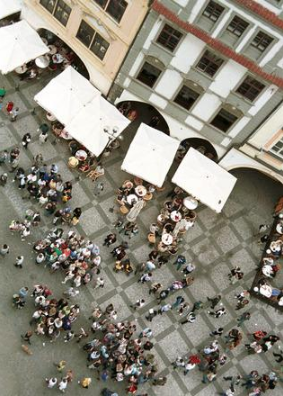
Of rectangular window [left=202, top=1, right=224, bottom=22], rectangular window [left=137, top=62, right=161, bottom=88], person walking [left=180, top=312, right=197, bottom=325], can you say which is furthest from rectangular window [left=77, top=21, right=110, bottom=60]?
person walking [left=180, top=312, right=197, bottom=325]

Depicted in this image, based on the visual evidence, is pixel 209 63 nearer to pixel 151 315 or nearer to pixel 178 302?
pixel 178 302

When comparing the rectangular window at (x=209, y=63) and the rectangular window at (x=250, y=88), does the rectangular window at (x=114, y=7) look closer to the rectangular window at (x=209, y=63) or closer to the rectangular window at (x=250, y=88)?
the rectangular window at (x=209, y=63)

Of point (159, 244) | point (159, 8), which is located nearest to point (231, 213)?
point (159, 244)

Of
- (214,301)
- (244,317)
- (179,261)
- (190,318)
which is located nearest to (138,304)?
(190,318)

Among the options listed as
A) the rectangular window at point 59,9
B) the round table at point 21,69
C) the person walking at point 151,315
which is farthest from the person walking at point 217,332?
the rectangular window at point 59,9

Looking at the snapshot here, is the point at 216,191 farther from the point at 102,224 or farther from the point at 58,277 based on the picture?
the point at 58,277

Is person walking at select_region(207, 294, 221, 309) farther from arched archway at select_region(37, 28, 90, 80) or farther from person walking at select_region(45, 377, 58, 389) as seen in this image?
arched archway at select_region(37, 28, 90, 80)

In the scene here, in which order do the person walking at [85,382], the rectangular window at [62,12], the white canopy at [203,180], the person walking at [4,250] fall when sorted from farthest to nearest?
the white canopy at [203,180]
the rectangular window at [62,12]
the person walking at [4,250]
the person walking at [85,382]
